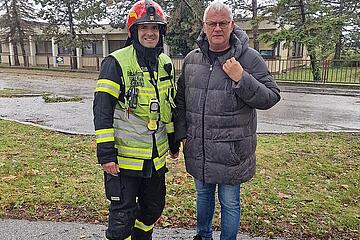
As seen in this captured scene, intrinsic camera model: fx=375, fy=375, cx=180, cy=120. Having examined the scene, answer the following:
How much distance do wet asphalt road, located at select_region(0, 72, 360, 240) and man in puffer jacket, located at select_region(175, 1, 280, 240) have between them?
92 centimetres

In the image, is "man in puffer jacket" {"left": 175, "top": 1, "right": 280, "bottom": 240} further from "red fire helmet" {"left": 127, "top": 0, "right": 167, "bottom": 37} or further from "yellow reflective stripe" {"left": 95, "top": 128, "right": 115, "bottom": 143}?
"yellow reflective stripe" {"left": 95, "top": 128, "right": 115, "bottom": 143}

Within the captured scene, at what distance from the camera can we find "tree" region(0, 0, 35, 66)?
3394 centimetres

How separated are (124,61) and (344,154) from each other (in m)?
4.83

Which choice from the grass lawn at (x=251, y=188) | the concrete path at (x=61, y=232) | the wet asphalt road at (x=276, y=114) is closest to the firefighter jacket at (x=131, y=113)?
the concrete path at (x=61, y=232)

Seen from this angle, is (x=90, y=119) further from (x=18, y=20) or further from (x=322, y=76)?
(x=18, y=20)

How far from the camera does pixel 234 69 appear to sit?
266cm

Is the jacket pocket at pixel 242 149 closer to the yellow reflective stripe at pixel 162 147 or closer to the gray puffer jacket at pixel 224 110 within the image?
the gray puffer jacket at pixel 224 110

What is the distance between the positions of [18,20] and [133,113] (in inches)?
1403

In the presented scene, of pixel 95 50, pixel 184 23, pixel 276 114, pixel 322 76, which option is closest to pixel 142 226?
pixel 276 114

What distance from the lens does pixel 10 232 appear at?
357 cm

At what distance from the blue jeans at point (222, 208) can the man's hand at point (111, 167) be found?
2.44 ft

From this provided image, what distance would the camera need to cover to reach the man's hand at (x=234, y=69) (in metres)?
2.65

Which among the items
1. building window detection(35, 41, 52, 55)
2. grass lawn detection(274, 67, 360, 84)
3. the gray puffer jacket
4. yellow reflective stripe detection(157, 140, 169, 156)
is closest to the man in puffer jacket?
the gray puffer jacket

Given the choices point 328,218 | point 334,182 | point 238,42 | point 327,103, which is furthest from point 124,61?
point 327,103
